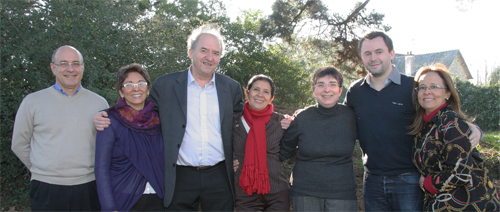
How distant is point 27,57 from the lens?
4840 mm

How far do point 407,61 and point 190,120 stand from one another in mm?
30392

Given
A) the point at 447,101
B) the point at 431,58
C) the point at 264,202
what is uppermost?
the point at 431,58

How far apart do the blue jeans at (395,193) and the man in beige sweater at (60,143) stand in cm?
272

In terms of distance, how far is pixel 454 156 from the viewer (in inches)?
88.4

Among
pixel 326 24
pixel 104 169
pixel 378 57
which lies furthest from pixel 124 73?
pixel 326 24

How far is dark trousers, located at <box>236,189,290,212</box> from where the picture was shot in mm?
2891

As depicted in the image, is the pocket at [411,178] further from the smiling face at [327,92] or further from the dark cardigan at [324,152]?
the smiling face at [327,92]

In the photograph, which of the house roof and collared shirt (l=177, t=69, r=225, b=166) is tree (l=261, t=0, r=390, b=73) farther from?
the house roof

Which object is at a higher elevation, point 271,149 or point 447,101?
point 447,101

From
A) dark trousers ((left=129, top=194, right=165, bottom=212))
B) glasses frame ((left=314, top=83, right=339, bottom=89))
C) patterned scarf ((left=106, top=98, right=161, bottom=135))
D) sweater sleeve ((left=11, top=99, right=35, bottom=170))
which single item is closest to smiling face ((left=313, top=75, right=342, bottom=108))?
glasses frame ((left=314, top=83, right=339, bottom=89))

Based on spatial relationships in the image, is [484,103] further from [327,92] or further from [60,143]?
[60,143]

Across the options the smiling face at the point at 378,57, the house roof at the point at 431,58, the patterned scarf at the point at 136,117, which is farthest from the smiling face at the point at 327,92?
the house roof at the point at 431,58

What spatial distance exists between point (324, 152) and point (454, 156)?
999 mm

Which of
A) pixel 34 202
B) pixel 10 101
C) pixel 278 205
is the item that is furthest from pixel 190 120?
pixel 10 101
